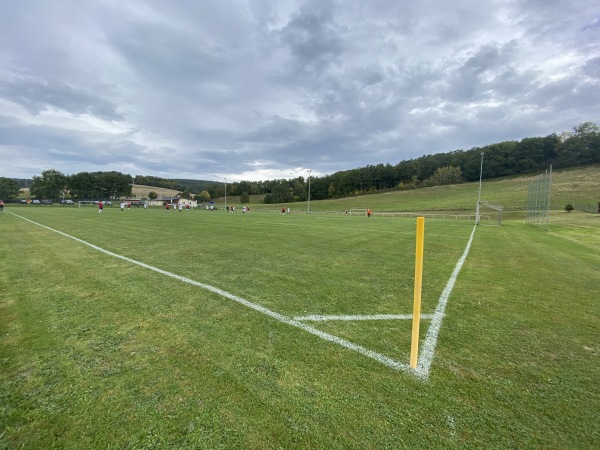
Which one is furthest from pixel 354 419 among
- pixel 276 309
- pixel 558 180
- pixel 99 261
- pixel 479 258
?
pixel 558 180

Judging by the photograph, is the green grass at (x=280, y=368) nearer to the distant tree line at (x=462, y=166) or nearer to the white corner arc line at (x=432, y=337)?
the white corner arc line at (x=432, y=337)

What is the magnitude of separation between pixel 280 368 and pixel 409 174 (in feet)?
402

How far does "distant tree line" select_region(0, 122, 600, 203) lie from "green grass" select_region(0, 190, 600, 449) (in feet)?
357

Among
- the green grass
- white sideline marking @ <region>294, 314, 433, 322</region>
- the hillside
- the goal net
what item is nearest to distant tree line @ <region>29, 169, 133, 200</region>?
the hillside

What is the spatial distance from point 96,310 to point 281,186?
12476cm

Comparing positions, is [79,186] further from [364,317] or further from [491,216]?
[364,317]

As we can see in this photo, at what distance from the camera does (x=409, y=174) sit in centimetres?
11494

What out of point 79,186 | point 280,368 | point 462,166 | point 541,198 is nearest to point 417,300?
point 280,368

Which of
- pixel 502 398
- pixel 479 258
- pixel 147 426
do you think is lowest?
pixel 479 258

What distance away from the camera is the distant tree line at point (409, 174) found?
92938 mm

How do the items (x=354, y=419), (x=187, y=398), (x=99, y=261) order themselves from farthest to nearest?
(x=99, y=261) → (x=187, y=398) → (x=354, y=419)

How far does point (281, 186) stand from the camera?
419 ft

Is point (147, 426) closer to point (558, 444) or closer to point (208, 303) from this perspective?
point (208, 303)

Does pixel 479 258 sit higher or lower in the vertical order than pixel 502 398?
lower
